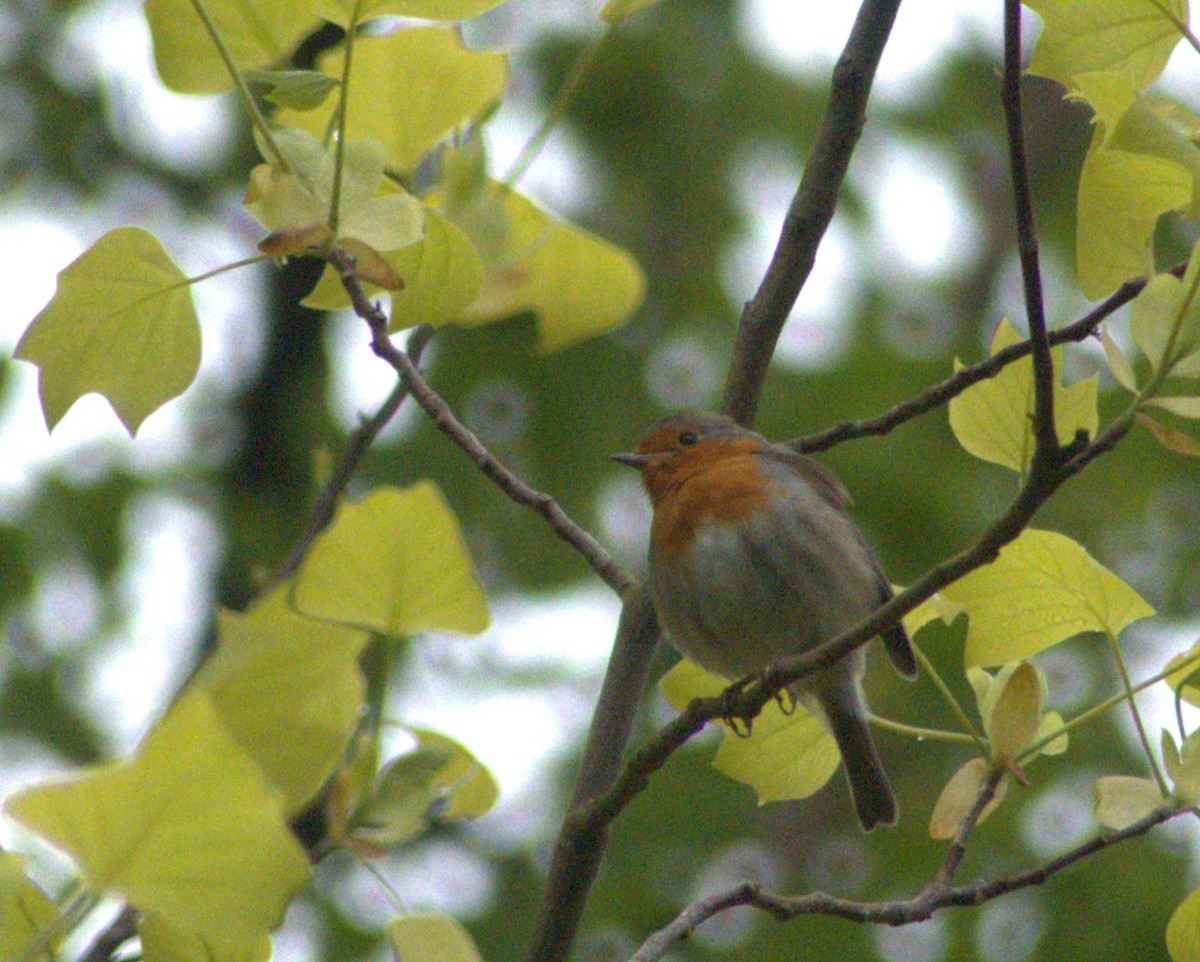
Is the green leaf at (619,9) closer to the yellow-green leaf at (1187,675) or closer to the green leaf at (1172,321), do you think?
the green leaf at (1172,321)

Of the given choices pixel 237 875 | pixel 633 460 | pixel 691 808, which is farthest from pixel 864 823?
pixel 237 875

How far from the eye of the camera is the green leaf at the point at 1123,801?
A: 2.16 m

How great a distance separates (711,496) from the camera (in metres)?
4.27

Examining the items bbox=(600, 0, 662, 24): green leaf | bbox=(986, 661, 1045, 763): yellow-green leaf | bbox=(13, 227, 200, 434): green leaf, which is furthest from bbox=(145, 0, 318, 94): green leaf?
bbox=(986, 661, 1045, 763): yellow-green leaf

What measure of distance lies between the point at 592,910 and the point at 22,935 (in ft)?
16.2

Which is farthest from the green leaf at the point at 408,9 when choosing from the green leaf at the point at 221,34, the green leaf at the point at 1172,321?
the green leaf at the point at 1172,321

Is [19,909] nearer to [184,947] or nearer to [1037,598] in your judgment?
[184,947]

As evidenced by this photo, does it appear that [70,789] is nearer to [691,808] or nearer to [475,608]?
[475,608]

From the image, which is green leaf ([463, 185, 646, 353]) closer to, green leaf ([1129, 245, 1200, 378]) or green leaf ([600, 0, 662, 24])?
green leaf ([600, 0, 662, 24])

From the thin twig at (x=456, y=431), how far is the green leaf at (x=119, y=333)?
0.24 metres

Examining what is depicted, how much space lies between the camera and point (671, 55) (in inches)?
327

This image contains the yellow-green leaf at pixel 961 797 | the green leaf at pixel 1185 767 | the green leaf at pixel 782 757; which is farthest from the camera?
the green leaf at pixel 782 757

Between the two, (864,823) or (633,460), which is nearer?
(864,823)

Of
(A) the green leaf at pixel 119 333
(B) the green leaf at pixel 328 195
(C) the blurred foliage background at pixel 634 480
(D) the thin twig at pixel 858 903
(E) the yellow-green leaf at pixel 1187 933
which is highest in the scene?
(B) the green leaf at pixel 328 195
